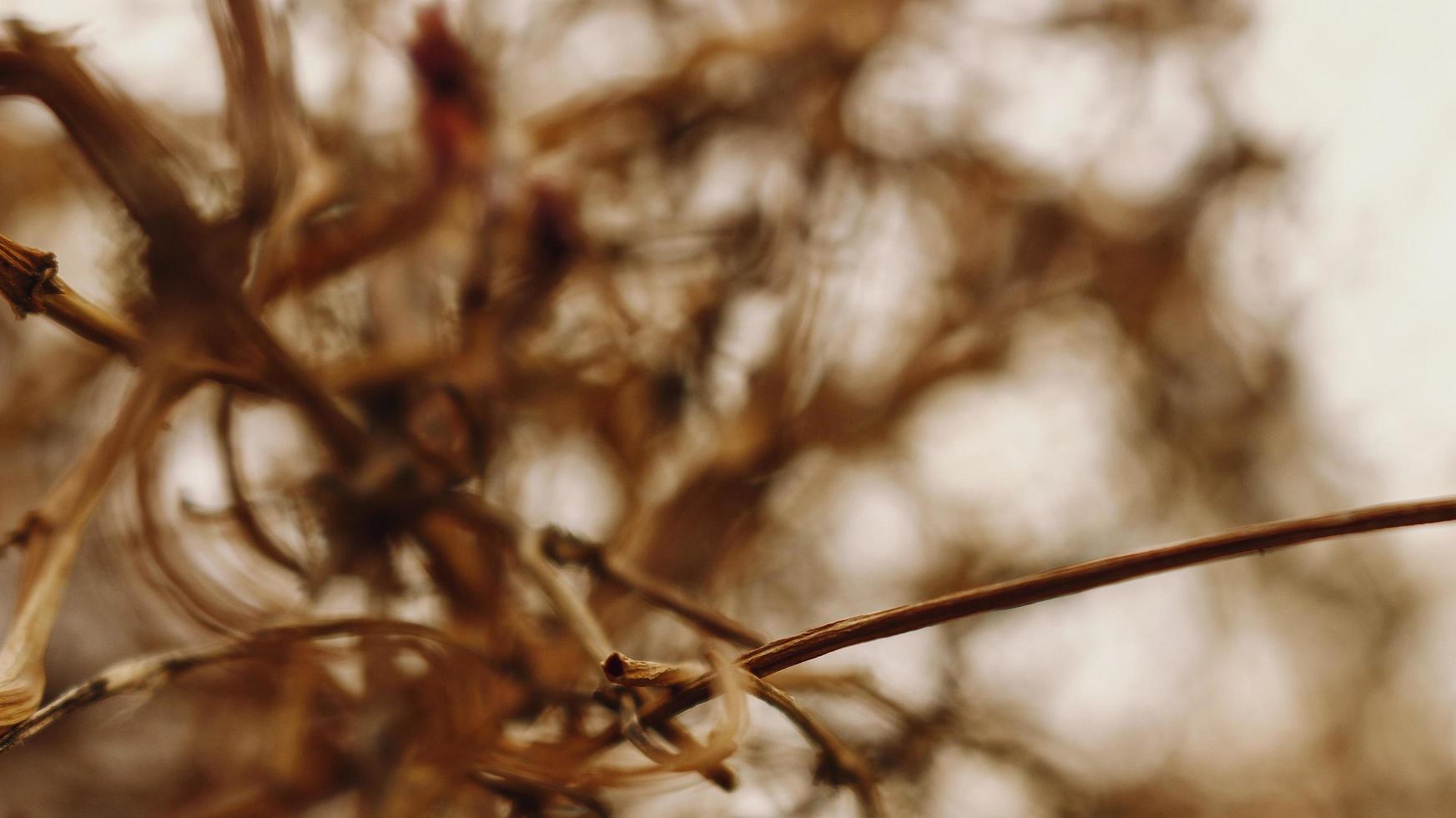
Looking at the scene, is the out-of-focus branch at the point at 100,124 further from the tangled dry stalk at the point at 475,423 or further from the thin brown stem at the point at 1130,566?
the thin brown stem at the point at 1130,566

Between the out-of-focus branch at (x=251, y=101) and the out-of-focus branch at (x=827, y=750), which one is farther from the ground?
the out-of-focus branch at (x=251, y=101)

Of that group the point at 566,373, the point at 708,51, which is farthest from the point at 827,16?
the point at 566,373

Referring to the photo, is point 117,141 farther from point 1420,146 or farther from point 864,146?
point 1420,146

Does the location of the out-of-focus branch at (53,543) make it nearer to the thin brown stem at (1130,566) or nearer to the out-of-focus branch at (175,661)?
the out-of-focus branch at (175,661)

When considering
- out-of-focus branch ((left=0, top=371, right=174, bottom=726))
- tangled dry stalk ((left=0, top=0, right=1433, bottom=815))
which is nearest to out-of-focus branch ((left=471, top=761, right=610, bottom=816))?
tangled dry stalk ((left=0, top=0, right=1433, bottom=815))

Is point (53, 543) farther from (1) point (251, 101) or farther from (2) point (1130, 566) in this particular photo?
(2) point (1130, 566)

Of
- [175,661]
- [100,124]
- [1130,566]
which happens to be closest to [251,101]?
[100,124]

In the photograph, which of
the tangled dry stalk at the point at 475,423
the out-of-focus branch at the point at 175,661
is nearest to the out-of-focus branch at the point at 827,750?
the tangled dry stalk at the point at 475,423

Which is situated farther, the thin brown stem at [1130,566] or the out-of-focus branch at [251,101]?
the out-of-focus branch at [251,101]

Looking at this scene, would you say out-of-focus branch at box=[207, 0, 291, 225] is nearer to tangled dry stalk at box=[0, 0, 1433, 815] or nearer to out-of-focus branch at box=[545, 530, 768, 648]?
tangled dry stalk at box=[0, 0, 1433, 815]

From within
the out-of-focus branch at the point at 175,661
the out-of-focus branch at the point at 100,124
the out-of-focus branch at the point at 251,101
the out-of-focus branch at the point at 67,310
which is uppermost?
the out-of-focus branch at the point at 251,101
